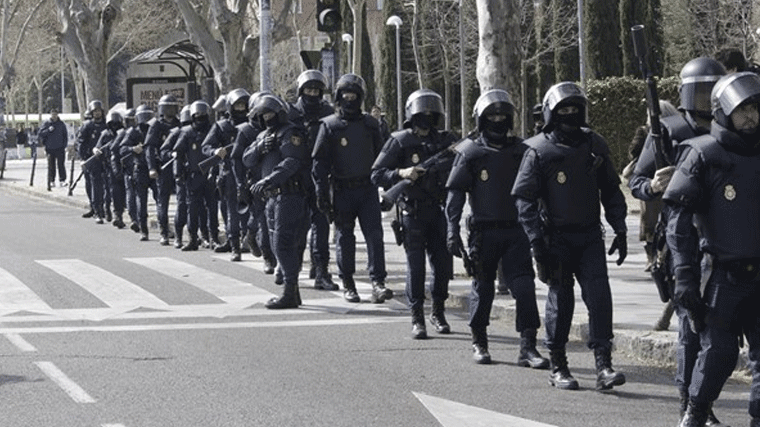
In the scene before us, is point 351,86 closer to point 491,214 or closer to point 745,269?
point 491,214

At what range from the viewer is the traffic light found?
2031cm

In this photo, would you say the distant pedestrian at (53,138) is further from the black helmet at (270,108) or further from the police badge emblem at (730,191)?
the police badge emblem at (730,191)

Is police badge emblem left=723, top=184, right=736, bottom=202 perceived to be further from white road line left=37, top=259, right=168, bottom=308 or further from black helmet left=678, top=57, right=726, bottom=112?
white road line left=37, top=259, right=168, bottom=308

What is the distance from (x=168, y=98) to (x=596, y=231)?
1332 centimetres

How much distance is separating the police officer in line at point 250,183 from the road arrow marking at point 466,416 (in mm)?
5936

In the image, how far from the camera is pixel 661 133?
9.09 m

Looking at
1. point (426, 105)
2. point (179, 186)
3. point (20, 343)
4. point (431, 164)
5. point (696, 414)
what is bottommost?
point (20, 343)

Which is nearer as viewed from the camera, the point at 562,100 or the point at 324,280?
the point at 562,100

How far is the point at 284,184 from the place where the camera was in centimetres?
1442

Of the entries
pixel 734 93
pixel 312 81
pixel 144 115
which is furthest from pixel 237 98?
pixel 734 93

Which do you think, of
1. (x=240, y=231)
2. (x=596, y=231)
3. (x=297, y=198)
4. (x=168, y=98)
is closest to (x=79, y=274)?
(x=240, y=231)

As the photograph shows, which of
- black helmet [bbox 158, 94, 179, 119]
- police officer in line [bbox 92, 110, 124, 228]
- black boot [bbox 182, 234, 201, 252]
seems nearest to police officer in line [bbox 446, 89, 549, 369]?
black boot [bbox 182, 234, 201, 252]

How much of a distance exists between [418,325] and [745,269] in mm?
4762

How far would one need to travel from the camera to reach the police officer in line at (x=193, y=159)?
67.5ft
